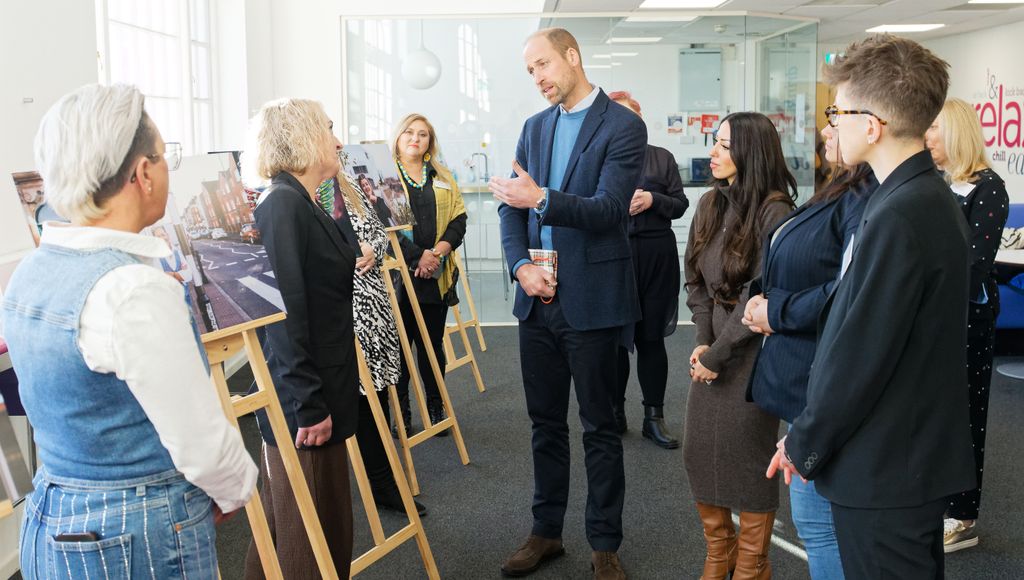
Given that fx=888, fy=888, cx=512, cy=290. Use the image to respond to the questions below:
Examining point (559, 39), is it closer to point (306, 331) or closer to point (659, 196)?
point (306, 331)

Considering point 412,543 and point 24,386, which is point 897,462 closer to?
point 24,386

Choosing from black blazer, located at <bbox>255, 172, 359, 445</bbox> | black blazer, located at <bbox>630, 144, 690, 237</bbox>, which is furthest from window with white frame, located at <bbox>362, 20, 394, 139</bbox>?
black blazer, located at <bbox>255, 172, 359, 445</bbox>

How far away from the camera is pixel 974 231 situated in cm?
314

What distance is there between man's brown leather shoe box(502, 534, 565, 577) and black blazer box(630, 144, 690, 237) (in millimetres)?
1722

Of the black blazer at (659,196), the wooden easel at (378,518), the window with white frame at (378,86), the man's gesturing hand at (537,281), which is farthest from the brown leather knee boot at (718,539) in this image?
the window with white frame at (378,86)

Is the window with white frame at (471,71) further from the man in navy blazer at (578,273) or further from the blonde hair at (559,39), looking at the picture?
the blonde hair at (559,39)

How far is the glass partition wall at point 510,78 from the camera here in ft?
24.8

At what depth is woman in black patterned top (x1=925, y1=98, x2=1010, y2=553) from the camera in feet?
10.3

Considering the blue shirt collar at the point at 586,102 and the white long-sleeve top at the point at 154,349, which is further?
the blue shirt collar at the point at 586,102

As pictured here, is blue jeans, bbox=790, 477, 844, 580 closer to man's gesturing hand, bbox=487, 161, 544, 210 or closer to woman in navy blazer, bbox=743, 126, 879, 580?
woman in navy blazer, bbox=743, 126, 879, 580

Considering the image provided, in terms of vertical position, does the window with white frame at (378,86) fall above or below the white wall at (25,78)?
above

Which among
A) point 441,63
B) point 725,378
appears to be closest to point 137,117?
point 725,378

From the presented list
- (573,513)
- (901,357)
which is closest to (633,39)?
(573,513)

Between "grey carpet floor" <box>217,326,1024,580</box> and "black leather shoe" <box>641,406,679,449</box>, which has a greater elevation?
"black leather shoe" <box>641,406,679,449</box>
